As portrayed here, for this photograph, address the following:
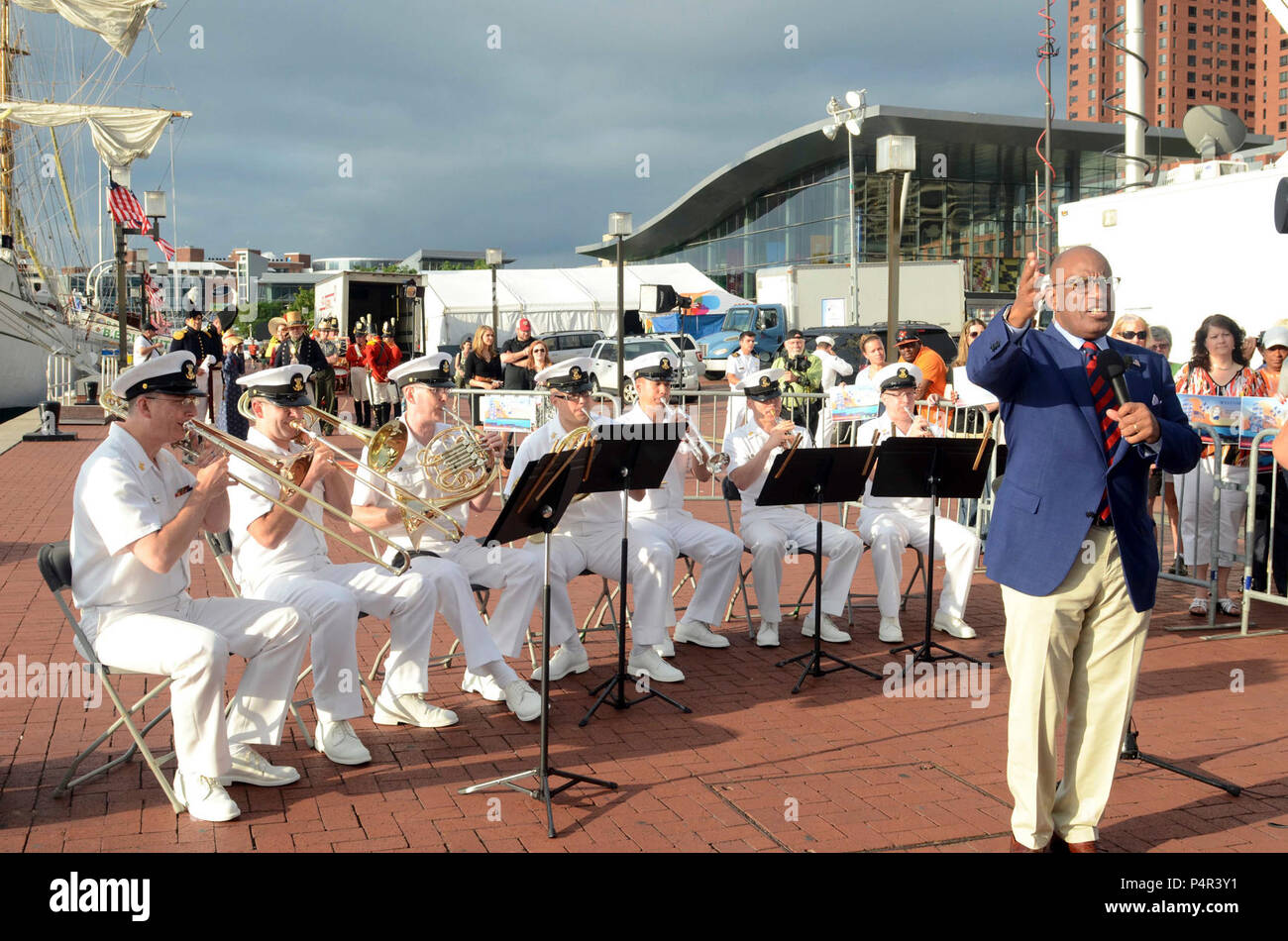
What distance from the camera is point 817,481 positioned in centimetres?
647

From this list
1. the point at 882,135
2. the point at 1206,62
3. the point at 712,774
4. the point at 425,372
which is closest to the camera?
the point at 712,774

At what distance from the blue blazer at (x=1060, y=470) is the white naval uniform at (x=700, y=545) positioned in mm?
3091

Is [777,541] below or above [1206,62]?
below

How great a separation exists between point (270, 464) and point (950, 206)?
5190cm

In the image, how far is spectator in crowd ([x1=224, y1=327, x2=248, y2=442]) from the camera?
16547 millimetres

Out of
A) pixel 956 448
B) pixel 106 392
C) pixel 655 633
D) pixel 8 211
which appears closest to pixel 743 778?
pixel 655 633

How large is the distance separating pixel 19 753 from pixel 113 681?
1.28 meters

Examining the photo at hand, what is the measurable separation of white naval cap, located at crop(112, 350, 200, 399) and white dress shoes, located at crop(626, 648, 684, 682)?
2.98 m

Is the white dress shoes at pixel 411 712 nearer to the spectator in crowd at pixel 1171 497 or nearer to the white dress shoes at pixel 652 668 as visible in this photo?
the white dress shoes at pixel 652 668

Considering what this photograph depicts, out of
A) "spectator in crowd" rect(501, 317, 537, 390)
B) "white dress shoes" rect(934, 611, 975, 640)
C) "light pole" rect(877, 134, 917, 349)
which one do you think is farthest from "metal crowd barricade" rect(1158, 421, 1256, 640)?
"spectator in crowd" rect(501, 317, 537, 390)

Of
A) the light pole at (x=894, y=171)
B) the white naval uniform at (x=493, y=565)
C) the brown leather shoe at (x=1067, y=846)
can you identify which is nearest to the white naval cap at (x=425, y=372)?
the white naval uniform at (x=493, y=565)

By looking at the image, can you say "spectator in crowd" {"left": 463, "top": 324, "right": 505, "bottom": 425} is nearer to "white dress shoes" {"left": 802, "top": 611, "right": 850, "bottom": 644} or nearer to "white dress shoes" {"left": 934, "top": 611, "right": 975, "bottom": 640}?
"white dress shoes" {"left": 802, "top": 611, "right": 850, "bottom": 644}

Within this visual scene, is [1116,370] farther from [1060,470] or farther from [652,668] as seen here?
[652,668]

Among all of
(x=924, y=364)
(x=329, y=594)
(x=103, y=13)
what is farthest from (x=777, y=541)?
(x=103, y=13)
